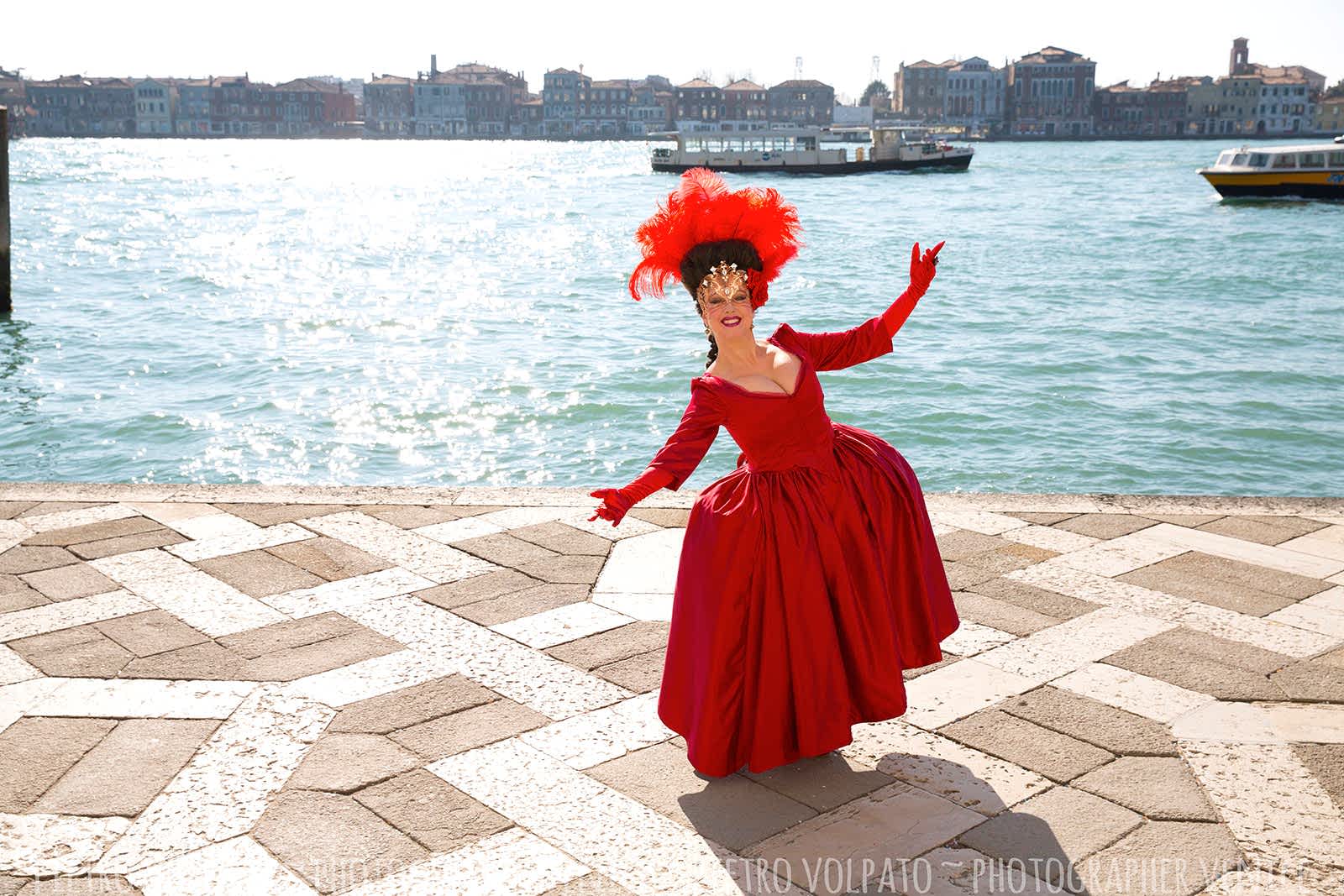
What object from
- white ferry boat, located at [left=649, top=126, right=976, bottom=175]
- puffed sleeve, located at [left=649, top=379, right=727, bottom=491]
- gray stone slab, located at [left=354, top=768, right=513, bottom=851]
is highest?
white ferry boat, located at [left=649, top=126, right=976, bottom=175]

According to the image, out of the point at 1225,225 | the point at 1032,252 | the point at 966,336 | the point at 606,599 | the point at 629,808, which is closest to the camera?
Result: the point at 629,808

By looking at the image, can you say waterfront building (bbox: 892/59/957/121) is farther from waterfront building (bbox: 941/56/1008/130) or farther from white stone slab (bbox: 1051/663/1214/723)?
white stone slab (bbox: 1051/663/1214/723)

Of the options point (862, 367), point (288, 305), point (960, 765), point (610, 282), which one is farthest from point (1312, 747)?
point (610, 282)

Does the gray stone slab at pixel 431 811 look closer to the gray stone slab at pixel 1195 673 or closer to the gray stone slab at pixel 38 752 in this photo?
the gray stone slab at pixel 38 752

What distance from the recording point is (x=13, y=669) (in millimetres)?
3537

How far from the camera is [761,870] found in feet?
8.47

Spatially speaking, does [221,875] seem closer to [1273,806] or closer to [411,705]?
[411,705]

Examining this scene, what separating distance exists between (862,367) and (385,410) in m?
5.02

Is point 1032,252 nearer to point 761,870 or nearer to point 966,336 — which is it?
point 966,336

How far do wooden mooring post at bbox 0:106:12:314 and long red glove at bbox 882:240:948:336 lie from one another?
45.8 ft

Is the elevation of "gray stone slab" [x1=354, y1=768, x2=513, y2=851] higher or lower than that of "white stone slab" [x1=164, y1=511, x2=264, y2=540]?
lower

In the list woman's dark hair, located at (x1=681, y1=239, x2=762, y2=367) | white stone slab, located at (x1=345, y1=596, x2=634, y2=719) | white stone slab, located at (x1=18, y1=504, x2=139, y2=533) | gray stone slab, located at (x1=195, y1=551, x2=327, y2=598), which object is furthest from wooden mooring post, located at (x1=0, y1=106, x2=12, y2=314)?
woman's dark hair, located at (x1=681, y1=239, x2=762, y2=367)

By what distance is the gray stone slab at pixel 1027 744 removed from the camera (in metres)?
Result: 2.98

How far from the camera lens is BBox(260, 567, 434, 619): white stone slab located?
4.02m
